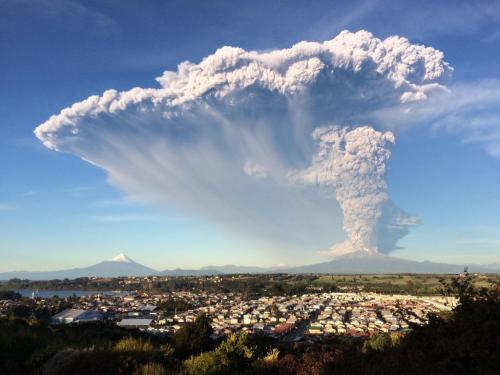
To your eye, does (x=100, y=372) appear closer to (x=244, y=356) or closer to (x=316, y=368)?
(x=244, y=356)

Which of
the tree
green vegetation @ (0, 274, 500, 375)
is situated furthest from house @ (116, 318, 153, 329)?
green vegetation @ (0, 274, 500, 375)

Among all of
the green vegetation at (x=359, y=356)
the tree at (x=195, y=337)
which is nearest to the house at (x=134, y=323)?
the tree at (x=195, y=337)

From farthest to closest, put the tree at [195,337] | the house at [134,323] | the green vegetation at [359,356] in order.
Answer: the house at [134,323] < the tree at [195,337] < the green vegetation at [359,356]

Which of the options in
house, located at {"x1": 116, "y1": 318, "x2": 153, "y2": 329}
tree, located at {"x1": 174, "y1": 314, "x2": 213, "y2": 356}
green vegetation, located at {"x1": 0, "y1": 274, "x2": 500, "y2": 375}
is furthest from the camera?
house, located at {"x1": 116, "y1": 318, "x2": 153, "y2": 329}

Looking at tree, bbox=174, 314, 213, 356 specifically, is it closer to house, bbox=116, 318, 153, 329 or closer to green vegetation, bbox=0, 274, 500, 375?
green vegetation, bbox=0, 274, 500, 375

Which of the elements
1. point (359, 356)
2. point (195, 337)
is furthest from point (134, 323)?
point (359, 356)

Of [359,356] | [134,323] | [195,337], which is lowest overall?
[134,323]

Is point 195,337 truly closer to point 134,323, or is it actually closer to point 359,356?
point 359,356

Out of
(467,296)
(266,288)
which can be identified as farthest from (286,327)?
(266,288)

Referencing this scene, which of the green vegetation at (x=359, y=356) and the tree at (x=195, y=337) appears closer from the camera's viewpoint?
the green vegetation at (x=359, y=356)

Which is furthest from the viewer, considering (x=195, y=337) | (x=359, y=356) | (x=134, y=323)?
(x=134, y=323)

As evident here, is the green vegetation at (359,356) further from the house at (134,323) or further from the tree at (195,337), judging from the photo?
the house at (134,323)
